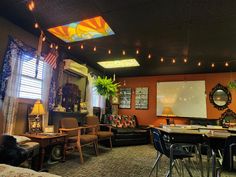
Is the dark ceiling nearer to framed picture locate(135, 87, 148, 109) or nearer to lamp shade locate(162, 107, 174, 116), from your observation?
lamp shade locate(162, 107, 174, 116)

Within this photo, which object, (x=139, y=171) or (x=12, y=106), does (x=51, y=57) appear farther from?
(x=139, y=171)

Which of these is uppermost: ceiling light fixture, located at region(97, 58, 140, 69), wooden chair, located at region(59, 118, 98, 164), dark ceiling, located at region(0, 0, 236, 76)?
dark ceiling, located at region(0, 0, 236, 76)

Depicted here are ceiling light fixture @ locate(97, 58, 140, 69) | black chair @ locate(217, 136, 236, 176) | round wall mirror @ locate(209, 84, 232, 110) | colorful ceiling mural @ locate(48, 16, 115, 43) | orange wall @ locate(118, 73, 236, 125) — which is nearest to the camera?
black chair @ locate(217, 136, 236, 176)

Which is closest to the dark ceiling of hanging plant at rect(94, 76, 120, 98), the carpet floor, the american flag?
the american flag

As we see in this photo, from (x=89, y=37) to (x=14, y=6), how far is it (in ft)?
4.58

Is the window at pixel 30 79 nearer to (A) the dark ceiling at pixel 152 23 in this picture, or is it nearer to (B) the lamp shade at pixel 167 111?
(A) the dark ceiling at pixel 152 23

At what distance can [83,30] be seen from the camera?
3.22 m

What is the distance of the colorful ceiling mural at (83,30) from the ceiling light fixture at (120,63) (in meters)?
1.67

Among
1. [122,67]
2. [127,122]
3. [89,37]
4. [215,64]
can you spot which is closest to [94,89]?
[122,67]

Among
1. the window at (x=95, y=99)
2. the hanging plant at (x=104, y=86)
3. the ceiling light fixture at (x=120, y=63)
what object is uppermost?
the ceiling light fixture at (x=120, y=63)

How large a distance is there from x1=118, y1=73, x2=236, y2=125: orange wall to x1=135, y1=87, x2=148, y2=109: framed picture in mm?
131

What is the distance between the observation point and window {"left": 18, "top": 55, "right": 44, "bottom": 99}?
3213 mm

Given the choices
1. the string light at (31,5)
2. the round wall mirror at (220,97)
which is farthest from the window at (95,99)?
the round wall mirror at (220,97)

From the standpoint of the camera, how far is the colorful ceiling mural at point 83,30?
9.65ft
